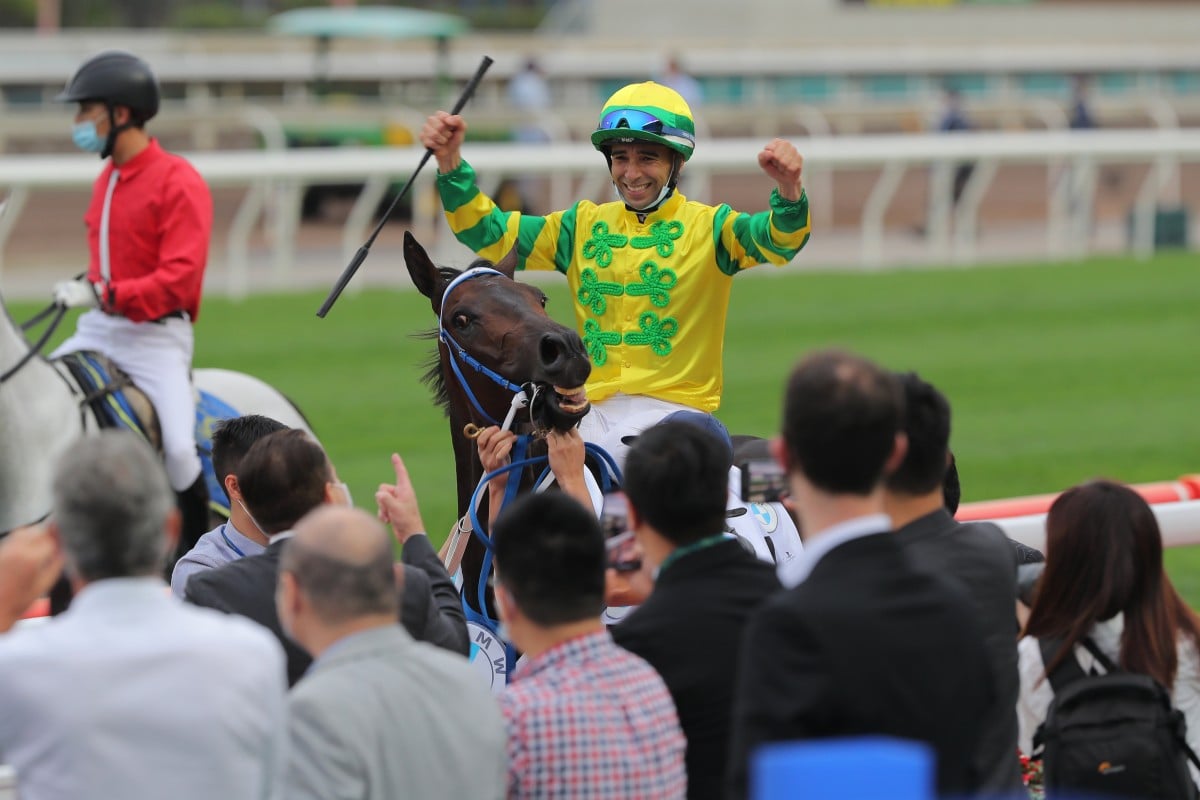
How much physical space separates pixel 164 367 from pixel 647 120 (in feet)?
8.36

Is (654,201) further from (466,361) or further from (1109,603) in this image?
(1109,603)

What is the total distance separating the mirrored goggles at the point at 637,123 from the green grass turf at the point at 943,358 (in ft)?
11.2

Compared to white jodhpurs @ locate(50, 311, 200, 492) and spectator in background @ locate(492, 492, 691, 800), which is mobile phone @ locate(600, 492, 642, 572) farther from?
white jodhpurs @ locate(50, 311, 200, 492)

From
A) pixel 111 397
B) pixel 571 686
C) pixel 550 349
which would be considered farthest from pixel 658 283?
pixel 111 397

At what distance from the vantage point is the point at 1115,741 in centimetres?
343

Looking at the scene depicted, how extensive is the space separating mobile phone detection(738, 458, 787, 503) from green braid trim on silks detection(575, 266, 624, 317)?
4.66ft

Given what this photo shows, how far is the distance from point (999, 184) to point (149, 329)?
69.1 feet

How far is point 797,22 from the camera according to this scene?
32.0 meters

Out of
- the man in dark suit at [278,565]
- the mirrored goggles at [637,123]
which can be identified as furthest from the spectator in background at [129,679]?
the mirrored goggles at [637,123]

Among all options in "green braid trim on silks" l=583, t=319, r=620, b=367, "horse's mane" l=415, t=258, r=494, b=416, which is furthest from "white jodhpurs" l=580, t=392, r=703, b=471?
"horse's mane" l=415, t=258, r=494, b=416

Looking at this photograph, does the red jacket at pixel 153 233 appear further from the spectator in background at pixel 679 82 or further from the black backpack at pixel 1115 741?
the spectator in background at pixel 679 82

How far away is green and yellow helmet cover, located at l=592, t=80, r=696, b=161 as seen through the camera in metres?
4.64

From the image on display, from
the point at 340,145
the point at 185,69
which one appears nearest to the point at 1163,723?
the point at 340,145

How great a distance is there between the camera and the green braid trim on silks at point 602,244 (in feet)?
15.8
